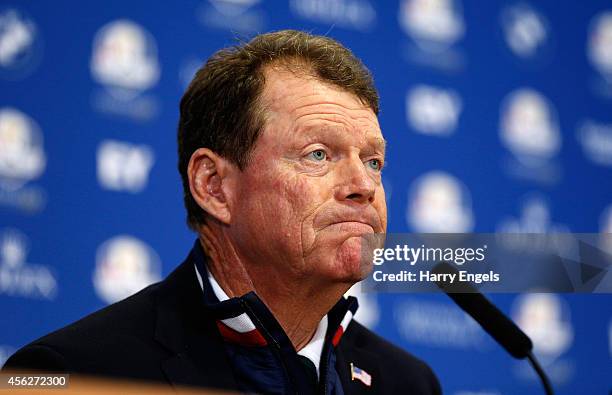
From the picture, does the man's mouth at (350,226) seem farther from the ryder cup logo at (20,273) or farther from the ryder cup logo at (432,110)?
the ryder cup logo at (432,110)

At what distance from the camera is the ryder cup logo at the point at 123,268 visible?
7.56 ft

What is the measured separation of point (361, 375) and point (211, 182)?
0.50 m

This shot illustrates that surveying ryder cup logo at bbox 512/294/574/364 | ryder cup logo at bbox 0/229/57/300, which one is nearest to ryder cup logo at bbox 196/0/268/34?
ryder cup logo at bbox 0/229/57/300

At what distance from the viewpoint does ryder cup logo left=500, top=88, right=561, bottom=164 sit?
9.91 feet

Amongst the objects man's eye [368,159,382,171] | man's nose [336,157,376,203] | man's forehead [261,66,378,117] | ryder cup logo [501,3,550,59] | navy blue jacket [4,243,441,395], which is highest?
ryder cup logo [501,3,550,59]

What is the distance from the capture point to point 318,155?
5.57 ft

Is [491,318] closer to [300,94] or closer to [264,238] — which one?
[264,238]

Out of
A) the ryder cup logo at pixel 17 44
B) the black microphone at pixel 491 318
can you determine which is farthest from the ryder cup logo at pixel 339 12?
the black microphone at pixel 491 318

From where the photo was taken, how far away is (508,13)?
10.1 ft

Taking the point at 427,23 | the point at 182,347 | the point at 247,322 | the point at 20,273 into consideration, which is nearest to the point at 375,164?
the point at 247,322

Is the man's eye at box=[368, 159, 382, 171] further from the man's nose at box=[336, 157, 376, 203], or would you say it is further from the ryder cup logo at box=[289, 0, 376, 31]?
the ryder cup logo at box=[289, 0, 376, 31]

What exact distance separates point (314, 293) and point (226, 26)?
3.59 ft

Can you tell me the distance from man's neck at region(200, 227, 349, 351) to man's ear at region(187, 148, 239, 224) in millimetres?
54

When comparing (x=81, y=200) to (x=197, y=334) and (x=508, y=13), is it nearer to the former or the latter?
(x=197, y=334)
